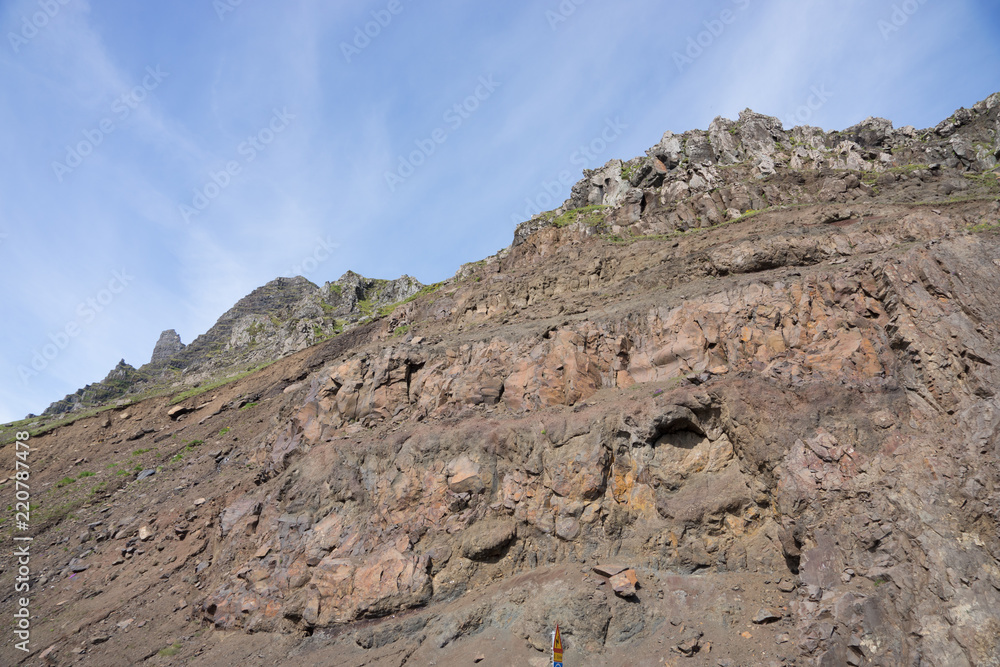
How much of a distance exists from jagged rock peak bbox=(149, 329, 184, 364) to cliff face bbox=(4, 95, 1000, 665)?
343 feet

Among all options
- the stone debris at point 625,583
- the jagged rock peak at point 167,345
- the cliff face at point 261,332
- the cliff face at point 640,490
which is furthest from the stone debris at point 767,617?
the jagged rock peak at point 167,345

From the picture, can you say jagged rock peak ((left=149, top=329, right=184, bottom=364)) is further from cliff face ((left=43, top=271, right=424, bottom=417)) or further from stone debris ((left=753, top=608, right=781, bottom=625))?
stone debris ((left=753, top=608, right=781, bottom=625))

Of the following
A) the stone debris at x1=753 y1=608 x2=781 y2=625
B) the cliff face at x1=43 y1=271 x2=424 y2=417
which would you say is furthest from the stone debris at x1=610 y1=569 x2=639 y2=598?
the cliff face at x1=43 y1=271 x2=424 y2=417

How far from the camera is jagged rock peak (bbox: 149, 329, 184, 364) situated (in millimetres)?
119438

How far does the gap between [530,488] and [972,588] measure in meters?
12.3

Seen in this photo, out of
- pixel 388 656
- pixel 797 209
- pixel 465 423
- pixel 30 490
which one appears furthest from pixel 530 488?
pixel 30 490

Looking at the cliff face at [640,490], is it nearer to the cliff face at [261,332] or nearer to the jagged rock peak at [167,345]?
the cliff face at [261,332]

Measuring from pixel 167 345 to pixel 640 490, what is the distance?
139465 millimetres

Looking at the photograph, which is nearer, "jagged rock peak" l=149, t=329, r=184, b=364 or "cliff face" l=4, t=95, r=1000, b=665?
"cliff face" l=4, t=95, r=1000, b=665

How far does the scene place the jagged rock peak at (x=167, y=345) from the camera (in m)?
119

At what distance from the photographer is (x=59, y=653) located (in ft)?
60.2

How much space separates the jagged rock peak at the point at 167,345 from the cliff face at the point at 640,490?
343ft

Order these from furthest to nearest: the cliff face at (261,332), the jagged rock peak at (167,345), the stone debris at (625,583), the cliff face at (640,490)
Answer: the jagged rock peak at (167,345) → the cliff face at (261,332) → the stone debris at (625,583) → the cliff face at (640,490)

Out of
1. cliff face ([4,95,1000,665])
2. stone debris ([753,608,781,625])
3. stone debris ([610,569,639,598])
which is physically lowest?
stone debris ([753,608,781,625])
